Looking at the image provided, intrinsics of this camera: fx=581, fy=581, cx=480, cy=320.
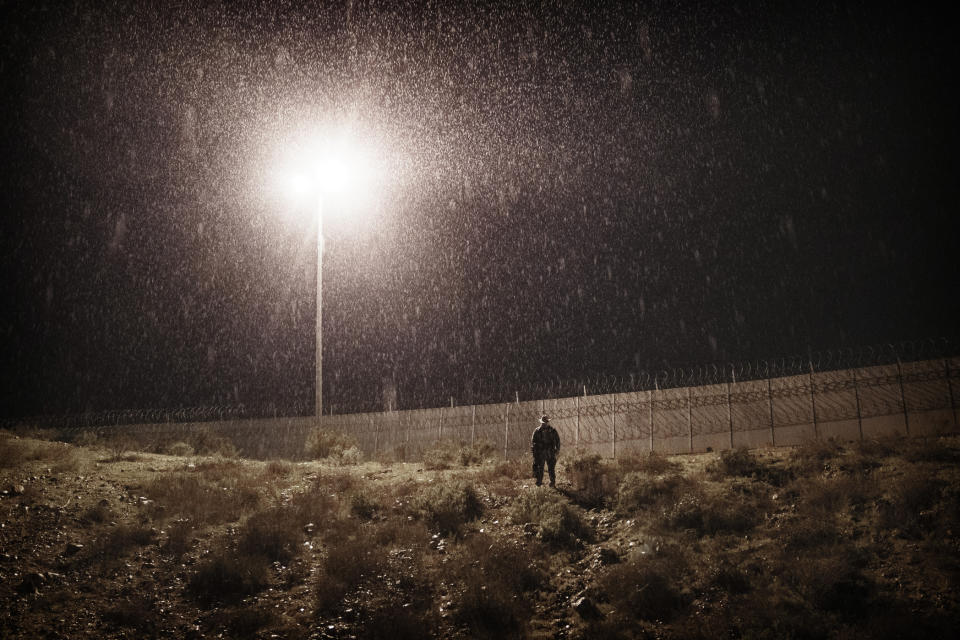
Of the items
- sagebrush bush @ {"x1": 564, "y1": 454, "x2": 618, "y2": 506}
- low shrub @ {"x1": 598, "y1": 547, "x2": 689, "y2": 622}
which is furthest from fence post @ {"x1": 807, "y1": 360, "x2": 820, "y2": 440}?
low shrub @ {"x1": 598, "y1": 547, "x2": 689, "y2": 622}

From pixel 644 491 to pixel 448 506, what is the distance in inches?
182

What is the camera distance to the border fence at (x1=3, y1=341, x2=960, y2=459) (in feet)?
57.9

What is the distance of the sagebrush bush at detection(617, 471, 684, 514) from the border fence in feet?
23.6

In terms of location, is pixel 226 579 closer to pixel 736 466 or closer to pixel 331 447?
pixel 736 466

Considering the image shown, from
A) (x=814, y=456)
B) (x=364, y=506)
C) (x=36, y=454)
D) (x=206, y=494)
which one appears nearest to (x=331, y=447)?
(x=206, y=494)

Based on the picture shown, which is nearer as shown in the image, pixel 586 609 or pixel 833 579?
pixel 833 579

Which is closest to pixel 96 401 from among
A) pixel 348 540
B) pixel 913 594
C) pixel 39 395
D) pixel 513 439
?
pixel 39 395

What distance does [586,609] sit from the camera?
9.79 meters

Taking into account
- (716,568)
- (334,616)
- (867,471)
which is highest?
(867,471)

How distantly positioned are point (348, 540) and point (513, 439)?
1512 centimetres

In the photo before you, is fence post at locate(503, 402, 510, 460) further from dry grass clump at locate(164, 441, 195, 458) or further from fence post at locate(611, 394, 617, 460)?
dry grass clump at locate(164, 441, 195, 458)

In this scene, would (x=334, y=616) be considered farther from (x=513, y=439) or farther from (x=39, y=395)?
(x=39, y=395)

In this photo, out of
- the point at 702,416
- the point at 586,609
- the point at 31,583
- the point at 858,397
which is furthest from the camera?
the point at 702,416

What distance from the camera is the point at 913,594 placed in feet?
28.9
